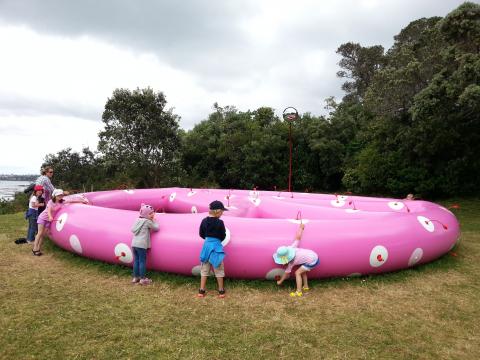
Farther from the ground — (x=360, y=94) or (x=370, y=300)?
(x=360, y=94)

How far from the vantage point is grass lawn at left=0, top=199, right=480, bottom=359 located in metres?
3.45

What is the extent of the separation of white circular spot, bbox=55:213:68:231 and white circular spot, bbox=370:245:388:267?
5.36 meters

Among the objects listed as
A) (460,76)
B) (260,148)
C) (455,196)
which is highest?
(460,76)

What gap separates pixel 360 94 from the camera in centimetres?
2756

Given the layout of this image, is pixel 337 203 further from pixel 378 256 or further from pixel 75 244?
pixel 75 244

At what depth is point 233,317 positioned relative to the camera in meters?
4.13

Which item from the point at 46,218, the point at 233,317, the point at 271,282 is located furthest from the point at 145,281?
the point at 46,218

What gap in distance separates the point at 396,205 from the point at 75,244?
6649 mm

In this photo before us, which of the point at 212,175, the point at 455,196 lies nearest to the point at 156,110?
the point at 212,175

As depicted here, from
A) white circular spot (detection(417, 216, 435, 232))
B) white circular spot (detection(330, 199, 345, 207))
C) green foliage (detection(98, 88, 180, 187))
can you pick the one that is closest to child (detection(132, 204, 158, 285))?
white circular spot (detection(417, 216, 435, 232))

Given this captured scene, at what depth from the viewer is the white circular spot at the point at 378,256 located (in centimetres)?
524

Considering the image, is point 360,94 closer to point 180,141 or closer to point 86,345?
point 180,141

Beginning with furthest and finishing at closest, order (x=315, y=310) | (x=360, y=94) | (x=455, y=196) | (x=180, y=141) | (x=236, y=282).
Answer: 1. (x=360, y=94)
2. (x=180, y=141)
3. (x=455, y=196)
4. (x=236, y=282)
5. (x=315, y=310)

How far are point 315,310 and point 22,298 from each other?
3.81 m
